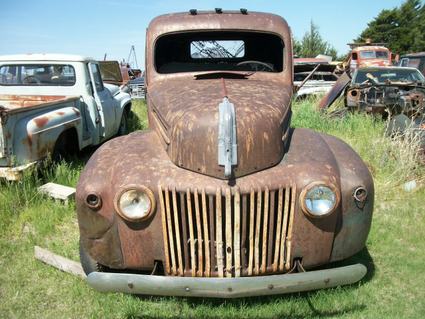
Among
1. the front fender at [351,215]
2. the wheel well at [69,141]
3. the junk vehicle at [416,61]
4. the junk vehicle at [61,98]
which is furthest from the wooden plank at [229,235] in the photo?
the junk vehicle at [416,61]

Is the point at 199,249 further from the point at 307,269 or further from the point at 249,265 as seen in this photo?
the point at 307,269

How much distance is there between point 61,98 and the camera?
619cm

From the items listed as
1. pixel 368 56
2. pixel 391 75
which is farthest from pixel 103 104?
pixel 368 56

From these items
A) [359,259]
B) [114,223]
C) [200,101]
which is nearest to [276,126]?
[200,101]

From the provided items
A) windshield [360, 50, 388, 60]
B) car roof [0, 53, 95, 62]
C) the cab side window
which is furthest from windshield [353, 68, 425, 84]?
windshield [360, 50, 388, 60]

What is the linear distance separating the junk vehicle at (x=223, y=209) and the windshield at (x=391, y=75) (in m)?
7.18

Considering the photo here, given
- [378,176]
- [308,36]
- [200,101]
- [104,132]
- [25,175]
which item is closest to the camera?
[200,101]

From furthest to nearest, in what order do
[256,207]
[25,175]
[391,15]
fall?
[391,15] → [25,175] → [256,207]

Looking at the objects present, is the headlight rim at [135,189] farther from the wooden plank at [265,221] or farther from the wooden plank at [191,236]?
the wooden plank at [265,221]

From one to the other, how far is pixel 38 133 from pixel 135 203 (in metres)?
2.73

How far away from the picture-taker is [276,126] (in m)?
2.78

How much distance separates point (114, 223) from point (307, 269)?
1.25 m

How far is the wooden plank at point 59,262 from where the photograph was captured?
3.23m

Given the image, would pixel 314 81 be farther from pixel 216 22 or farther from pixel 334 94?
pixel 216 22
